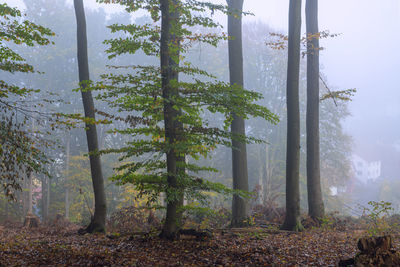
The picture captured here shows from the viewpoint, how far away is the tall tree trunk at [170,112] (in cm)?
613

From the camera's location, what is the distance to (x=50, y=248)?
268 inches

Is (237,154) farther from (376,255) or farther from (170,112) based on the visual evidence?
(376,255)

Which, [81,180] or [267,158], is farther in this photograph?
[267,158]

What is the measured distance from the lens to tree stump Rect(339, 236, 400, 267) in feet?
14.0

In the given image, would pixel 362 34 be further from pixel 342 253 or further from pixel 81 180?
pixel 342 253

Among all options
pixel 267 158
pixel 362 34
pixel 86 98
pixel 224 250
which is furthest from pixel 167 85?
pixel 362 34

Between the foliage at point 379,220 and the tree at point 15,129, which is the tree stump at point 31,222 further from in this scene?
the foliage at point 379,220

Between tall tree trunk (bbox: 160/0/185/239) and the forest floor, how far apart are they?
472 millimetres

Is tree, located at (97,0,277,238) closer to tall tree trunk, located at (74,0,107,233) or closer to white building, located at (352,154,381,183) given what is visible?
tall tree trunk, located at (74,0,107,233)

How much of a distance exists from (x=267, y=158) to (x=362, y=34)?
95.3 m

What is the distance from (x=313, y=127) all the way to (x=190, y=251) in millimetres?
6020

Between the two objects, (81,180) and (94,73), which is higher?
(94,73)

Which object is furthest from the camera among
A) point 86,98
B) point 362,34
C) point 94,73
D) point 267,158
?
point 362,34

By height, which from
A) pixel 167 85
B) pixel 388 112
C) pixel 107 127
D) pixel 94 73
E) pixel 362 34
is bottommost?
pixel 167 85
